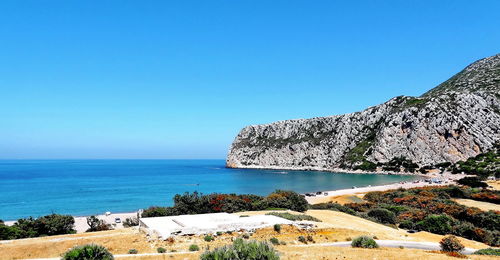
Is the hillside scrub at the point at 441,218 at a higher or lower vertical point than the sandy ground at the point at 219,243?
lower

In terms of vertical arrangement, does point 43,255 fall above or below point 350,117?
below

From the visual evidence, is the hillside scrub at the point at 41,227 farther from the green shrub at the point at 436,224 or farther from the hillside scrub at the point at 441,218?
the green shrub at the point at 436,224

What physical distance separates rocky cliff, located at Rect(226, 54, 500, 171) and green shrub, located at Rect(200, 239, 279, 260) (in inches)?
4421

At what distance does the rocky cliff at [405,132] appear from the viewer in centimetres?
10706

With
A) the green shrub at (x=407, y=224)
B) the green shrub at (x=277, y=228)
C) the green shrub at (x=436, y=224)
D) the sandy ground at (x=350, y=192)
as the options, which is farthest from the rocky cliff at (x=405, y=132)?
the green shrub at (x=277, y=228)

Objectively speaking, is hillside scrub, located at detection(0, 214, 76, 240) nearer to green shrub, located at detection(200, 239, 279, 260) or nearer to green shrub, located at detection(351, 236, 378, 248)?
green shrub, located at detection(200, 239, 279, 260)

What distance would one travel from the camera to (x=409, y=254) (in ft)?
46.1

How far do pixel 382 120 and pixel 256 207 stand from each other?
11143 centimetres

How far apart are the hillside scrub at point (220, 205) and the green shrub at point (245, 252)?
2185 cm

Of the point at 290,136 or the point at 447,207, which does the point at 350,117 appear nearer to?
the point at 290,136

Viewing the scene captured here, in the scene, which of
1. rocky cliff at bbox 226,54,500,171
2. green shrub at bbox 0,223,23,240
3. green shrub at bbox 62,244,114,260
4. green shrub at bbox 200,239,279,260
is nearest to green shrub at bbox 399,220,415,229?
green shrub at bbox 200,239,279,260

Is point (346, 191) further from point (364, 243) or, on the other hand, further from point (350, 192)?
point (364, 243)

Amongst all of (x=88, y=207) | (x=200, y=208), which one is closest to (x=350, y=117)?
A: (x=88, y=207)

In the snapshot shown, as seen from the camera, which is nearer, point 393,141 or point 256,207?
point 256,207
